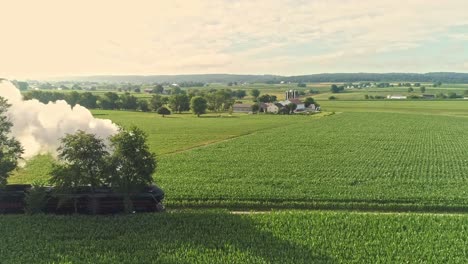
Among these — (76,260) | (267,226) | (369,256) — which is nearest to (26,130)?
(76,260)

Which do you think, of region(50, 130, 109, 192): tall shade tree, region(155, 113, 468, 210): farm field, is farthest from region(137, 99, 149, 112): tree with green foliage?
region(50, 130, 109, 192): tall shade tree

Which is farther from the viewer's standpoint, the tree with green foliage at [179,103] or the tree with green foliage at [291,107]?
the tree with green foliage at [291,107]

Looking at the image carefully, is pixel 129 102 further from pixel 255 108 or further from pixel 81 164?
pixel 81 164

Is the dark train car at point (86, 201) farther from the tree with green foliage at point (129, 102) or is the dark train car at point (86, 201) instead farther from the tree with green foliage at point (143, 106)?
the tree with green foliage at point (129, 102)

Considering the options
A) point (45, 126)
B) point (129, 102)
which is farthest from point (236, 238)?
point (129, 102)

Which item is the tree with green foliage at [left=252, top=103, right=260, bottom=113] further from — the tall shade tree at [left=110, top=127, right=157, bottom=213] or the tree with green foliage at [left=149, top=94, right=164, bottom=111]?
the tall shade tree at [left=110, top=127, right=157, bottom=213]

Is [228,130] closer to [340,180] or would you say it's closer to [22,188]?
[340,180]

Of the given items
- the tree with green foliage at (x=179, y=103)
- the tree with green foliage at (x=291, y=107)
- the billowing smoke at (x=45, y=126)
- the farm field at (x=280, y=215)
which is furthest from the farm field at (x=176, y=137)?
the tree with green foliage at (x=291, y=107)
